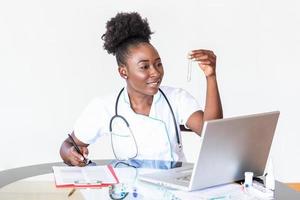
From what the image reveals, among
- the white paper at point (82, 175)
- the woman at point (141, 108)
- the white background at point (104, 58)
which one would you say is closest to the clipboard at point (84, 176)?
the white paper at point (82, 175)

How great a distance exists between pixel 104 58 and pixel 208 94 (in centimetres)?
127

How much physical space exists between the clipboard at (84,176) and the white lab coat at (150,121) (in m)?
0.29

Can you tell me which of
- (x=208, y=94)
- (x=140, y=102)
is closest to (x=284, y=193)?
(x=208, y=94)

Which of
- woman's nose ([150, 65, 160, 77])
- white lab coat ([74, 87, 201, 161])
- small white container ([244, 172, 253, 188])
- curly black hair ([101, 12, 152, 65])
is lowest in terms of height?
small white container ([244, 172, 253, 188])

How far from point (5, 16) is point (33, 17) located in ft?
0.55

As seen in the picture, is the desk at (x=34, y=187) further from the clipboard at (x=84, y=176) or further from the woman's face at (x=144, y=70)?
the woman's face at (x=144, y=70)

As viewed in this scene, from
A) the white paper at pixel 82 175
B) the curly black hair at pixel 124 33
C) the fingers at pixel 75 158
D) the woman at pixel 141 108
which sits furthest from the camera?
the curly black hair at pixel 124 33

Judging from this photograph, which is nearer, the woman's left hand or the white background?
the woman's left hand

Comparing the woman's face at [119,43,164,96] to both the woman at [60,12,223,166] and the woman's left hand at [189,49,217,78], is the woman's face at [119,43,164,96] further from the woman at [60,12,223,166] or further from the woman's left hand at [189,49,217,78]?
the woman's left hand at [189,49,217,78]

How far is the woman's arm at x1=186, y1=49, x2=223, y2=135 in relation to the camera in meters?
2.06

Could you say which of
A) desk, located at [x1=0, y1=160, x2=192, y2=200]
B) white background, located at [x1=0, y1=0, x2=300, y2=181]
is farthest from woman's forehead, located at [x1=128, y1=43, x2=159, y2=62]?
white background, located at [x1=0, y1=0, x2=300, y2=181]

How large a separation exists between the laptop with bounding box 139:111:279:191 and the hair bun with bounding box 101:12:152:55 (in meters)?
0.78

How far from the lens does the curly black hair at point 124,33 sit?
234 cm

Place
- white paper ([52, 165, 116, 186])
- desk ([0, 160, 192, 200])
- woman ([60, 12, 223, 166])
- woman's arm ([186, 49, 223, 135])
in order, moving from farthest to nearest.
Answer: woman ([60, 12, 223, 166]) → woman's arm ([186, 49, 223, 135]) → white paper ([52, 165, 116, 186]) → desk ([0, 160, 192, 200])
